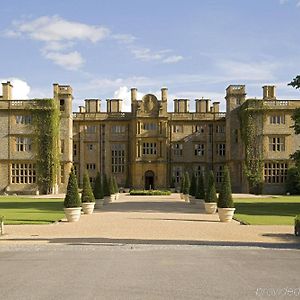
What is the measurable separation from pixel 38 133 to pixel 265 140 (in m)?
24.5

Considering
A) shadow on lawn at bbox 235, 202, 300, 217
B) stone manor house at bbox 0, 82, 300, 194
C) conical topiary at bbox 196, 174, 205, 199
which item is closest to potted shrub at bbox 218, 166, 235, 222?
shadow on lawn at bbox 235, 202, 300, 217

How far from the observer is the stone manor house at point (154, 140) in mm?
58656

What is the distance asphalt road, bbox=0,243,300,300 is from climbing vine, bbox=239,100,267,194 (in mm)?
43684

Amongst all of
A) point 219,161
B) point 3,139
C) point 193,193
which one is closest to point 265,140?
point 219,161

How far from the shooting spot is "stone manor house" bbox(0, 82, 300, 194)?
5866 cm

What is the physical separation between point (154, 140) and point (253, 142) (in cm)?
1264

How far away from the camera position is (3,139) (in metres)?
59.4

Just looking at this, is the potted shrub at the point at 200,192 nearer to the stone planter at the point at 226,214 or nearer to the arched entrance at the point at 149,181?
the stone planter at the point at 226,214

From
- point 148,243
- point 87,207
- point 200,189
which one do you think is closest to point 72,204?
point 87,207

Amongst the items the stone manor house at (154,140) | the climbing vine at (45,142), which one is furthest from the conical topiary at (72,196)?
the stone manor house at (154,140)

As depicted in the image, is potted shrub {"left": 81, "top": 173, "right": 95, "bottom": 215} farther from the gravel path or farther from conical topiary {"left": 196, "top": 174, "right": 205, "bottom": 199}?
conical topiary {"left": 196, "top": 174, "right": 205, "bottom": 199}

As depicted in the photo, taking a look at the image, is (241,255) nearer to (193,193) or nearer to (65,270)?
(65,270)

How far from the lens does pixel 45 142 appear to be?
59375mm

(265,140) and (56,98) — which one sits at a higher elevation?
(56,98)
